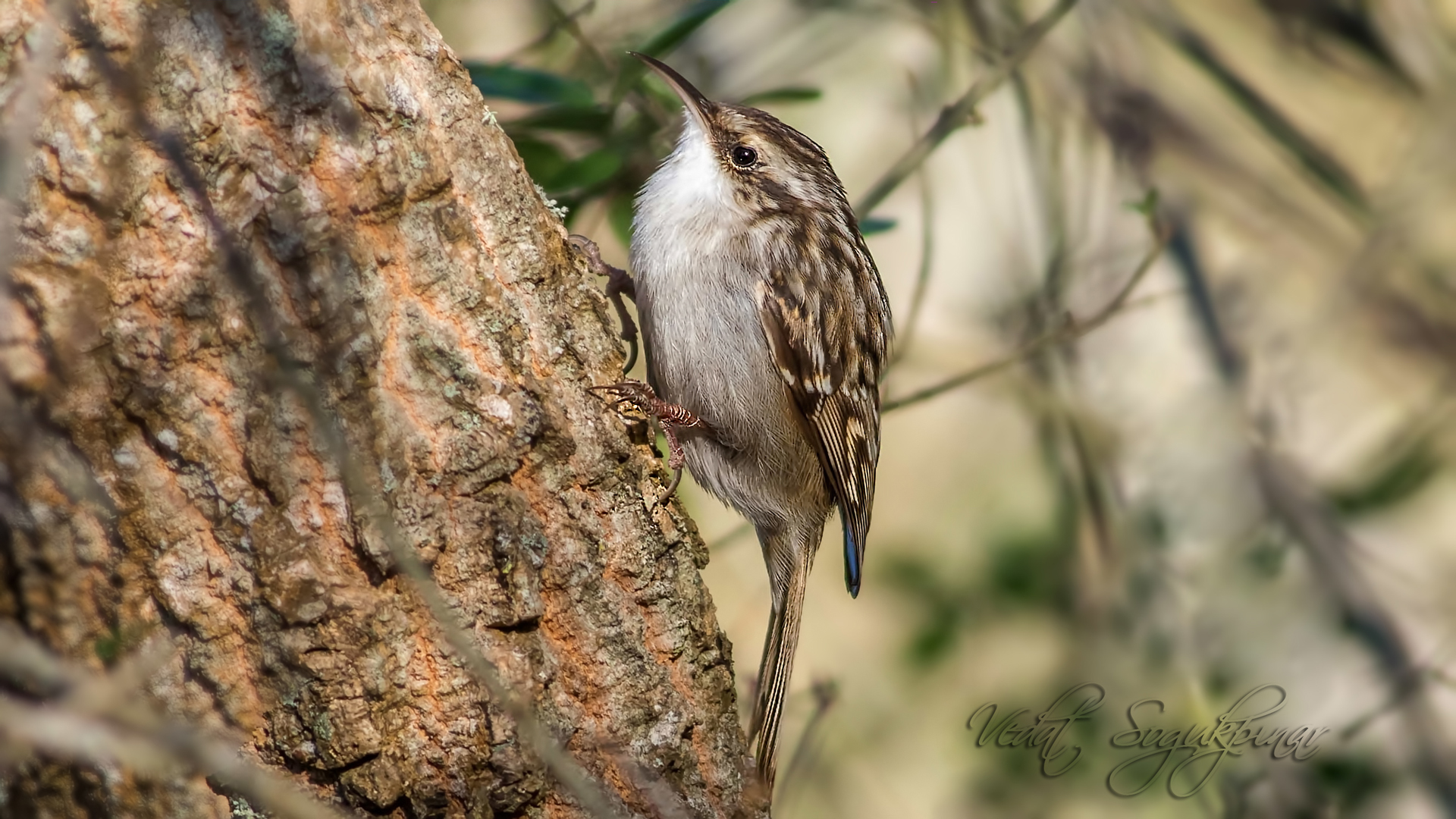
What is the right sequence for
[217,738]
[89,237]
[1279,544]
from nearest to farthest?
[89,237]
[217,738]
[1279,544]

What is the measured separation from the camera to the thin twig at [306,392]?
1801mm

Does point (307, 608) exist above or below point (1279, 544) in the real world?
below

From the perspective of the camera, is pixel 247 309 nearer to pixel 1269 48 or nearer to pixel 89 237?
pixel 89 237

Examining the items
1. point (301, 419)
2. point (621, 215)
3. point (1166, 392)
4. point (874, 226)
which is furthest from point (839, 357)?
point (1166, 392)

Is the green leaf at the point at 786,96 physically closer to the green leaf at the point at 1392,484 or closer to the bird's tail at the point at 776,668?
the bird's tail at the point at 776,668

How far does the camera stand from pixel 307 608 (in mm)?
1935

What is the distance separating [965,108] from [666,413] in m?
1.36

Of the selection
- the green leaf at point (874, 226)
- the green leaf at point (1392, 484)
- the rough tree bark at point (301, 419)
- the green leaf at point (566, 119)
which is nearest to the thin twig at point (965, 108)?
the green leaf at point (874, 226)

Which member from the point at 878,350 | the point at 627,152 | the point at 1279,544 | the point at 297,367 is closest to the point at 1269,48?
the point at 1279,544

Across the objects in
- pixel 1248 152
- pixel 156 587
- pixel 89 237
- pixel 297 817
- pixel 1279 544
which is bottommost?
pixel 297 817

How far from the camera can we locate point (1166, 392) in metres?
5.65

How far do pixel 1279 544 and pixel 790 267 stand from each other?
2.77 meters

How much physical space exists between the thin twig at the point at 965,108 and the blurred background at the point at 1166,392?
602 millimetres

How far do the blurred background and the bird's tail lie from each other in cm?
83
